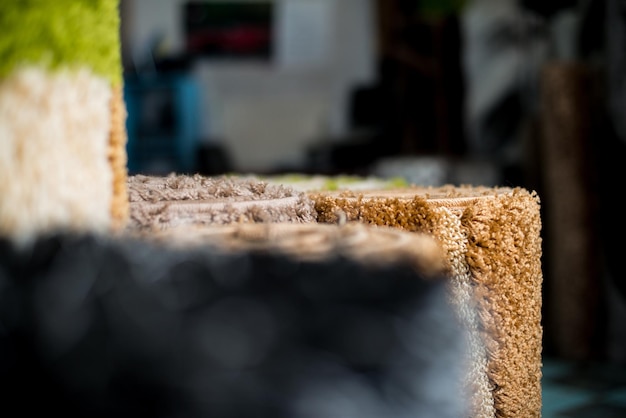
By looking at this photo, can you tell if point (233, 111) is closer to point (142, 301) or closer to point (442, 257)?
point (442, 257)

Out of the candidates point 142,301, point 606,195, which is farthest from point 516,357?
point 606,195

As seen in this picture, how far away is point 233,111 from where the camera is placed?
241 inches

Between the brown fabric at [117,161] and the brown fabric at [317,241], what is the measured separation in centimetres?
4

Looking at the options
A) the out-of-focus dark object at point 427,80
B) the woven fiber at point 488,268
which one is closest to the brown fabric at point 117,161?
the woven fiber at point 488,268

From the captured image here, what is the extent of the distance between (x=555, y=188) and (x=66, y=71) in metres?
2.59

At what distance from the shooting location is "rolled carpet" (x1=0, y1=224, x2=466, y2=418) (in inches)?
26.4

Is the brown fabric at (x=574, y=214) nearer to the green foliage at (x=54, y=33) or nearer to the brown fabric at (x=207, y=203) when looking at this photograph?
the brown fabric at (x=207, y=203)

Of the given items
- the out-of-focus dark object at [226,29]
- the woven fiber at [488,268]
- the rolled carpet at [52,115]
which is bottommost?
the woven fiber at [488,268]

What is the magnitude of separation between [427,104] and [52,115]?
12.1ft

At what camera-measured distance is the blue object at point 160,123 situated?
206 inches

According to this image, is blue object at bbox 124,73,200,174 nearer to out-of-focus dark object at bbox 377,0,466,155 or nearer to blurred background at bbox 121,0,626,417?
blurred background at bbox 121,0,626,417

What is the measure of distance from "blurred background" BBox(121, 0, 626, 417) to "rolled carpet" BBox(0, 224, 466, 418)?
191cm

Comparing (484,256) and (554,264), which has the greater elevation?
(484,256)

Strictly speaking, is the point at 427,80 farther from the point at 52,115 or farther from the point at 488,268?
the point at 52,115
